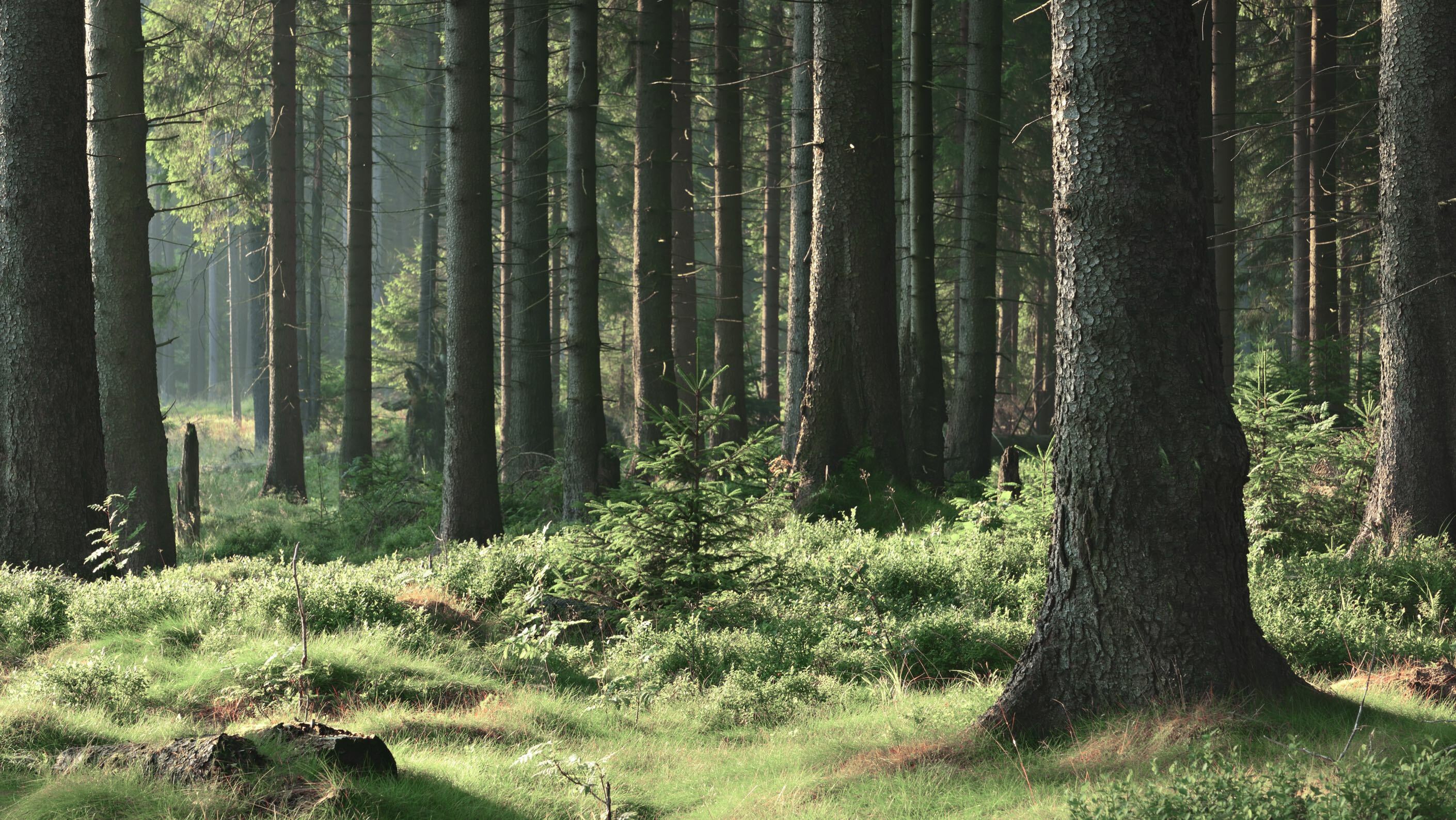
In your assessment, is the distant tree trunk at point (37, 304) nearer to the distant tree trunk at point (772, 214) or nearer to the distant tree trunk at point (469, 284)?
the distant tree trunk at point (469, 284)

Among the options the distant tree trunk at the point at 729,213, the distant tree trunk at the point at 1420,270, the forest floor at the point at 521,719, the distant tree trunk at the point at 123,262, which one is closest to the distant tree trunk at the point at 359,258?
the distant tree trunk at the point at 729,213

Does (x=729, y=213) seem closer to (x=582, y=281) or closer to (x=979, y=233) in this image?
(x=979, y=233)

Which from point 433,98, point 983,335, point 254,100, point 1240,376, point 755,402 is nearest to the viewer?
point 1240,376

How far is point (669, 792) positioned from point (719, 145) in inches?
531

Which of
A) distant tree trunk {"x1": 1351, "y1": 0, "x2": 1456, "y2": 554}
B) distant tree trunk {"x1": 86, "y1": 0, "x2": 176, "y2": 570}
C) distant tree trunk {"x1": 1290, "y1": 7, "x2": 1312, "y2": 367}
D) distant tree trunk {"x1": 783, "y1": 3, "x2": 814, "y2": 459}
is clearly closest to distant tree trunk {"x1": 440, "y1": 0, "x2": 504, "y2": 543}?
distant tree trunk {"x1": 86, "y1": 0, "x2": 176, "y2": 570}

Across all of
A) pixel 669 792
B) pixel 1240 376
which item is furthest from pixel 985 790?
pixel 1240 376

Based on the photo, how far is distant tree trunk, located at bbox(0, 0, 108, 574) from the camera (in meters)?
7.98

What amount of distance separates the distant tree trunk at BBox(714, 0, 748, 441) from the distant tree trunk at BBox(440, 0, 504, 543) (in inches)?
210

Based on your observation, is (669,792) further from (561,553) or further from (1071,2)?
(1071,2)

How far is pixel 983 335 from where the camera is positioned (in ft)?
45.5

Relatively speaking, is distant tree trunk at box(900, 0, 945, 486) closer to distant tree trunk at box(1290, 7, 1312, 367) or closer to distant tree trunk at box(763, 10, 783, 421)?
distant tree trunk at box(1290, 7, 1312, 367)

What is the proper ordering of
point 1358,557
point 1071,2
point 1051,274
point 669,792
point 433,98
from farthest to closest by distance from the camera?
point 433,98
point 1051,274
point 1358,557
point 1071,2
point 669,792

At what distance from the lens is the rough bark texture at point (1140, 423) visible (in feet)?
15.2

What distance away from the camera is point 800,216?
13.4m
